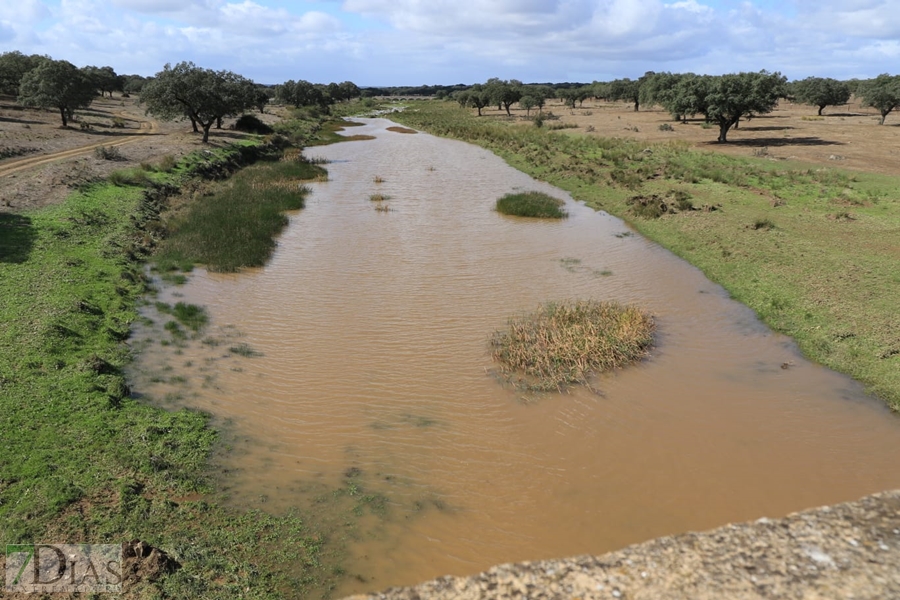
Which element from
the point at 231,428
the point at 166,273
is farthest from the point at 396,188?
the point at 231,428

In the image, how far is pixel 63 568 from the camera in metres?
8.33

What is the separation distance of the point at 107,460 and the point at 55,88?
53.4 meters

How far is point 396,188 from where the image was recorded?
4256cm

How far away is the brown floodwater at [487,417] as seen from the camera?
1040cm

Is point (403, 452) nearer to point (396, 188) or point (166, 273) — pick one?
point (166, 273)

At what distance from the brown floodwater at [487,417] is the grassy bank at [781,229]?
4.68 ft

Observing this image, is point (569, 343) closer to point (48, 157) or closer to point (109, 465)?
point (109, 465)

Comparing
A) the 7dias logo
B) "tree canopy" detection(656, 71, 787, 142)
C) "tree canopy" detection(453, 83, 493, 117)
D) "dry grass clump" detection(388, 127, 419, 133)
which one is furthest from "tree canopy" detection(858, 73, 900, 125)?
the 7dias logo

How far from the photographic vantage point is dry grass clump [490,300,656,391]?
1550cm

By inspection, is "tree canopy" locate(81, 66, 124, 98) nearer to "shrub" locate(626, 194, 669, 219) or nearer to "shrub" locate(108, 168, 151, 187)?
"shrub" locate(108, 168, 151, 187)

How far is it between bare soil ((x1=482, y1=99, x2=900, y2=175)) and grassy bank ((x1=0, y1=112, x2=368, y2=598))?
1923 inches

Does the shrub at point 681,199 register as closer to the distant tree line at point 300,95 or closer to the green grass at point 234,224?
the green grass at point 234,224

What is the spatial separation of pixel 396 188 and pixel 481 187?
22.6 feet

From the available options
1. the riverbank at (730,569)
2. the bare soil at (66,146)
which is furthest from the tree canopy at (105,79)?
the riverbank at (730,569)
